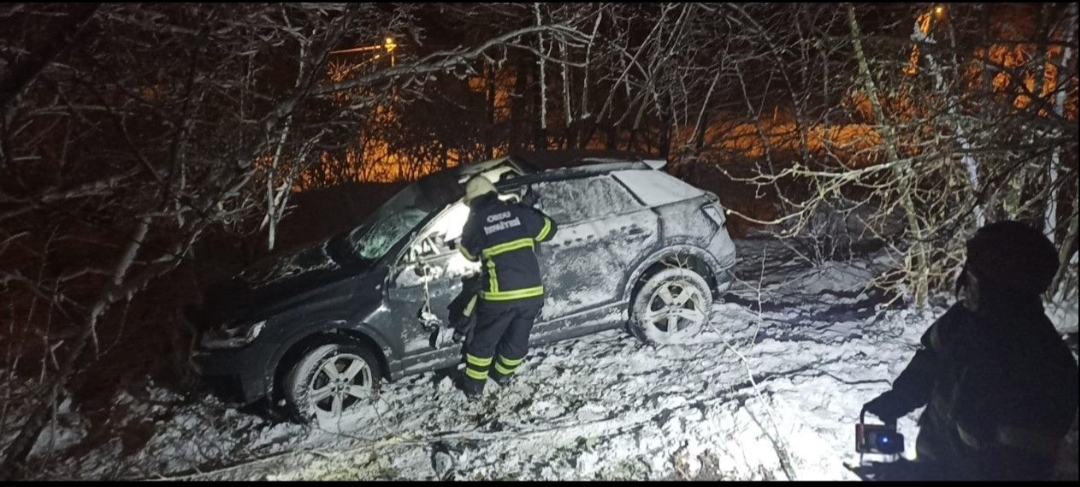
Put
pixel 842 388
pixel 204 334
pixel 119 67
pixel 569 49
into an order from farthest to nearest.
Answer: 1. pixel 569 49
2. pixel 119 67
3. pixel 204 334
4. pixel 842 388

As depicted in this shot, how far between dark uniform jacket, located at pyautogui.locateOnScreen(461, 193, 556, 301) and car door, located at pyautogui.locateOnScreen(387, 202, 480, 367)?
26 cm

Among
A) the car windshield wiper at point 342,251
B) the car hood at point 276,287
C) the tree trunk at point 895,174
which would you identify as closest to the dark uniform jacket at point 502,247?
the car hood at point 276,287

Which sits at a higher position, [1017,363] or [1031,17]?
[1031,17]

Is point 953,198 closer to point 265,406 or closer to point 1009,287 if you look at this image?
point 1009,287

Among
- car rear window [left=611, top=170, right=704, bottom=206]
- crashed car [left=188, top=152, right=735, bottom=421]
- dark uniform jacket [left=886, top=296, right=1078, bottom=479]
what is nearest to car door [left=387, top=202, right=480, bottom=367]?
crashed car [left=188, top=152, right=735, bottom=421]

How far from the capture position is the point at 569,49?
9695 millimetres

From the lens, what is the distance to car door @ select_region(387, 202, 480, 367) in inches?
187

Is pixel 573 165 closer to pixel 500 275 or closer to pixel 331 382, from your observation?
pixel 500 275

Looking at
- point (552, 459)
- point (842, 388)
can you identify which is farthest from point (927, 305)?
point (552, 459)

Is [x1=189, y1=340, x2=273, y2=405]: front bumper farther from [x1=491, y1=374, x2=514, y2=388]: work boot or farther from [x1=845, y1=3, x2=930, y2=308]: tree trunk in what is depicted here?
[x1=845, y1=3, x2=930, y2=308]: tree trunk

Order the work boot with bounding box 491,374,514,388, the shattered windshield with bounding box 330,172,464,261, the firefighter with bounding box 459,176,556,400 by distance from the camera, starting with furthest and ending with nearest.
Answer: the shattered windshield with bounding box 330,172,464,261 → the work boot with bounding box 491,374,514,388 → the firefighter with bounding box 459,176,556,400

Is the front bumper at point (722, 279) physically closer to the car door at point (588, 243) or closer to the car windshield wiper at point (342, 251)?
the car door at point (588, 243)

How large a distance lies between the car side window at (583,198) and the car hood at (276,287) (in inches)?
58.8

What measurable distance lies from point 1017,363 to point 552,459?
256cm
